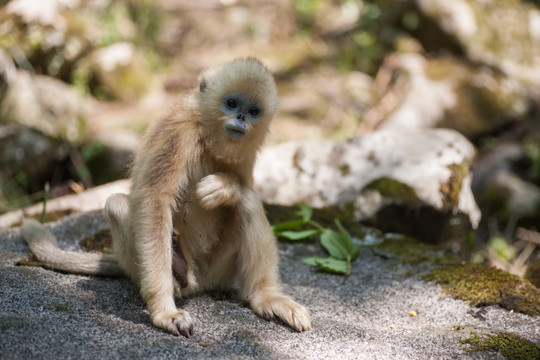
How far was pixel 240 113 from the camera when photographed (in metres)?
3.77

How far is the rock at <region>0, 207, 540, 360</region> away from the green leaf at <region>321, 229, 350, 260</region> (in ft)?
0.81

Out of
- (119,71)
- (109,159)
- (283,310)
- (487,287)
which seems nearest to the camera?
(283,310)

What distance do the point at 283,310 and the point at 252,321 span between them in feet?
0.74

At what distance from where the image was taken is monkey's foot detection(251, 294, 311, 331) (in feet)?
11.8

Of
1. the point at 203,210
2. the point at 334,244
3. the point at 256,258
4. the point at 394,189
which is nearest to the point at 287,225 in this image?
the point at 334,244

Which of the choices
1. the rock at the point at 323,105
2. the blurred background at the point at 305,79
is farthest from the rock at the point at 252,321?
the rock at the point at 323,105

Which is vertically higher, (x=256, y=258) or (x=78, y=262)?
(x=256, y=258)

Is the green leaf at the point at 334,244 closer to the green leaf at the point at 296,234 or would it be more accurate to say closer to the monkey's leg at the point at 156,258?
the green leaf at the point at 296,234

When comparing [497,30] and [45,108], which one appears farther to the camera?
[497,30]

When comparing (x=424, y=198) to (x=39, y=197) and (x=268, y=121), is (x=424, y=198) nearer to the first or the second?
(x=268, y=121)

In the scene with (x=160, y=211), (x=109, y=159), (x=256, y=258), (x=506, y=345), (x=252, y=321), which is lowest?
(x=109, y=159)

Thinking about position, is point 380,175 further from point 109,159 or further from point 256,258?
point 109,159

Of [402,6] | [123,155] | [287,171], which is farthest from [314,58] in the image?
[287,171]

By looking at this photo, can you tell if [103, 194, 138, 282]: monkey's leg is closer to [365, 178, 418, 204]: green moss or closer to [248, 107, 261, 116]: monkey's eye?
[248, 107, 261, 116]: monkey's eye
